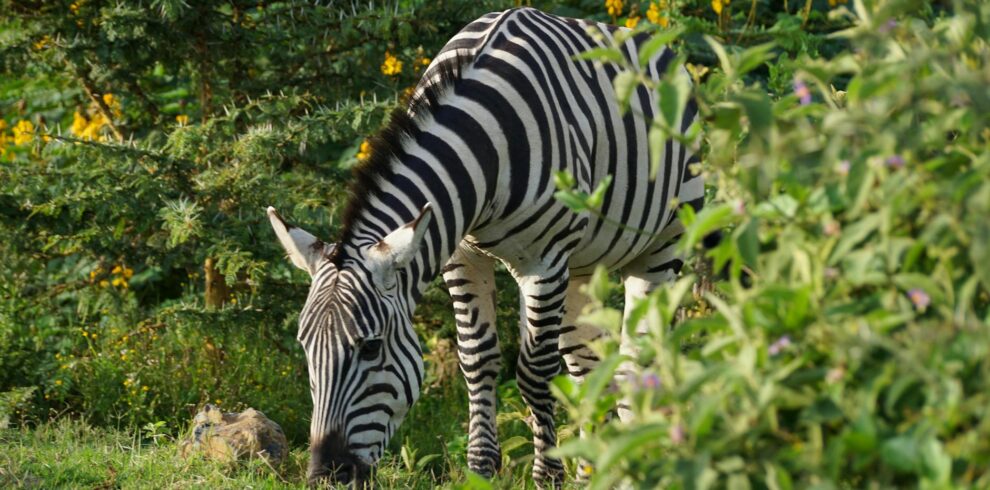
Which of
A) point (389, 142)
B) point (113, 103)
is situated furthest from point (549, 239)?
point (113, 103)

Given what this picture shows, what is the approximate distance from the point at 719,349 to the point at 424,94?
255cm

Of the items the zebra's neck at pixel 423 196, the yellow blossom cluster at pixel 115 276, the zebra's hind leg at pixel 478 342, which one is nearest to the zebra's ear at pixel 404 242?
the zebra's neck at pixel 423 196

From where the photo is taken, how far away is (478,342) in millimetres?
5527

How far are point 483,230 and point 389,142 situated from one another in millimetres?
619

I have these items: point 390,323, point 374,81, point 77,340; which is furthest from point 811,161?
point 77,340

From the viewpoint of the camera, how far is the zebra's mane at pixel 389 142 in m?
4.62

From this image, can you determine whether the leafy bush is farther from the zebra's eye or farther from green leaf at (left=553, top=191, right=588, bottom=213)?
the zebra's eye

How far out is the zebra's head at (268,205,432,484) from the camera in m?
4.33

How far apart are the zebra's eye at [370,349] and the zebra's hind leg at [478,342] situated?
43.3 inches

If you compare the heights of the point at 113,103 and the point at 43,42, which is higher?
the point at 43,42

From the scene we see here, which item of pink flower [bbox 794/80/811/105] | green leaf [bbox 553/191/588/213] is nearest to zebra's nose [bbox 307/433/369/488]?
green leaf [bbox 553/191/588/213]

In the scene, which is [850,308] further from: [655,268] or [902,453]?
[655,268]

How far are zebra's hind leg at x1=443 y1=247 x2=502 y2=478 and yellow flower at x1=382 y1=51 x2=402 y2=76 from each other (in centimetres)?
188

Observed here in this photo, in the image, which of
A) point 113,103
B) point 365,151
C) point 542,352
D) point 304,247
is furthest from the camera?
point 113,103
